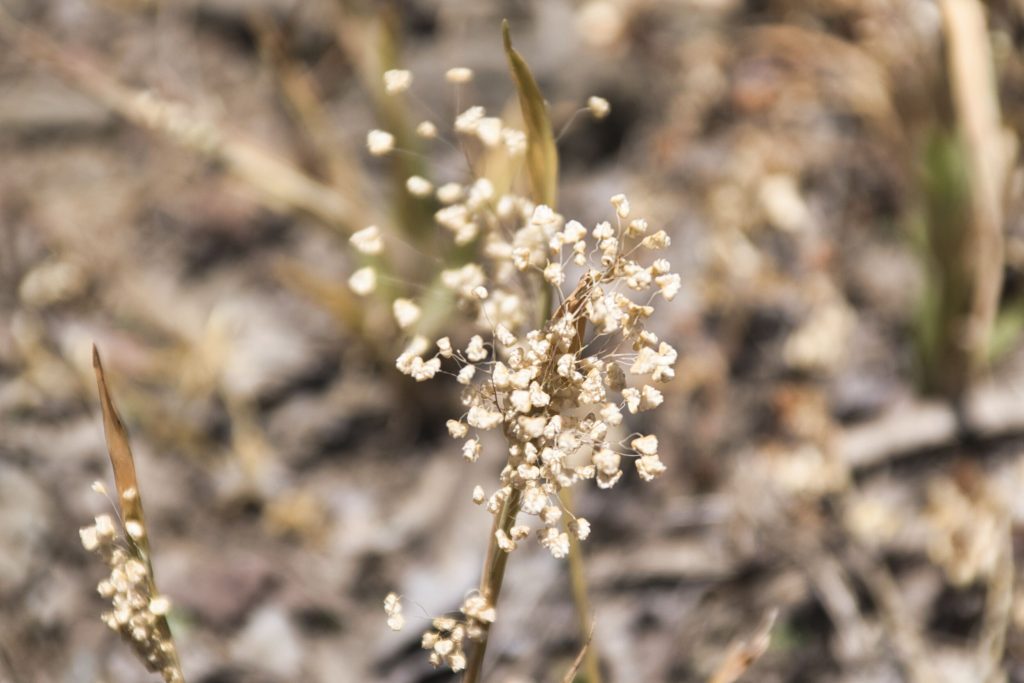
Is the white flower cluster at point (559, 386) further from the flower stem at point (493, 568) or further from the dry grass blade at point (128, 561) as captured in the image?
the dry grass blade at point (128, 561)

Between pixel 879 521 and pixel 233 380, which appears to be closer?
pixel 879 521

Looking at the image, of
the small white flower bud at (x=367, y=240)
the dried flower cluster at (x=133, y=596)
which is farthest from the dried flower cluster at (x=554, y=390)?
the dried flower cluster at (x=133, y=596)

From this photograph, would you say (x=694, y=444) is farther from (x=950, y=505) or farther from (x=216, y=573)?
(x=216, y=573)

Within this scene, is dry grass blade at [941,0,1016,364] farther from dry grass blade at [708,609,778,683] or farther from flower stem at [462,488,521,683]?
flower stem at [462,488,521,683]

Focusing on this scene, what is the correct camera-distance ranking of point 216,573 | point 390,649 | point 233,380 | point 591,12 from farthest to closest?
point 591,12 → point 233,380 → point 216,573 → point 390,649

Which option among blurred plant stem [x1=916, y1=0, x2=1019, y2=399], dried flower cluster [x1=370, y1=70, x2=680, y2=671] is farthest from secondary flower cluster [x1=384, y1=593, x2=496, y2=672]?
blurred plant stem [x1=916, y1=0, x2=1019, y2=399]

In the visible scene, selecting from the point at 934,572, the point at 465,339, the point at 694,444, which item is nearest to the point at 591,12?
the point at 465,339

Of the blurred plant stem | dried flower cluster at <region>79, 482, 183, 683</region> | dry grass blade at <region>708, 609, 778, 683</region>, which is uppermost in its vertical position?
the blurred plant stem
